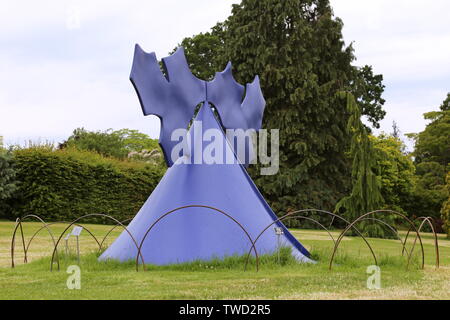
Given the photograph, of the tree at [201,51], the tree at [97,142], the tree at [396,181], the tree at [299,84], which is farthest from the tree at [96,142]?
the tree at [396,181]

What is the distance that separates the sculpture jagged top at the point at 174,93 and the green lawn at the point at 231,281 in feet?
7.94

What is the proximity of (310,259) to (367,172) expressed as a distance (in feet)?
36.3

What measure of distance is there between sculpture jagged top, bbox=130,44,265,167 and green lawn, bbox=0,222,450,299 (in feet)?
7.94

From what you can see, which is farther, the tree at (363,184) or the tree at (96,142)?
the tree at (96,142)

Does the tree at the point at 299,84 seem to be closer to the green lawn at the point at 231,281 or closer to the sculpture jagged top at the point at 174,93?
the sculpture jagged top at the point at 174,93

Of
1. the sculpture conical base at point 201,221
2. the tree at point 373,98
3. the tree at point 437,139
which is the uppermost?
the tree at point 373,98

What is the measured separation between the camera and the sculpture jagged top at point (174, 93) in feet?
31.7

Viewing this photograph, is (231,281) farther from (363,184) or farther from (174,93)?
(363,184)

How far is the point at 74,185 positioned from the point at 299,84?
1040 cm

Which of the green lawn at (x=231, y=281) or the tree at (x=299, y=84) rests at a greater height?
the tree at (x=299, y=84)

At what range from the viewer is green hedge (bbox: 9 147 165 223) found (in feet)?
67.2

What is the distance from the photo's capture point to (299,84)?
25219 mm

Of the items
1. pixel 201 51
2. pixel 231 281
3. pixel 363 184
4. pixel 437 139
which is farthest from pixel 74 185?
pixel 437 139
